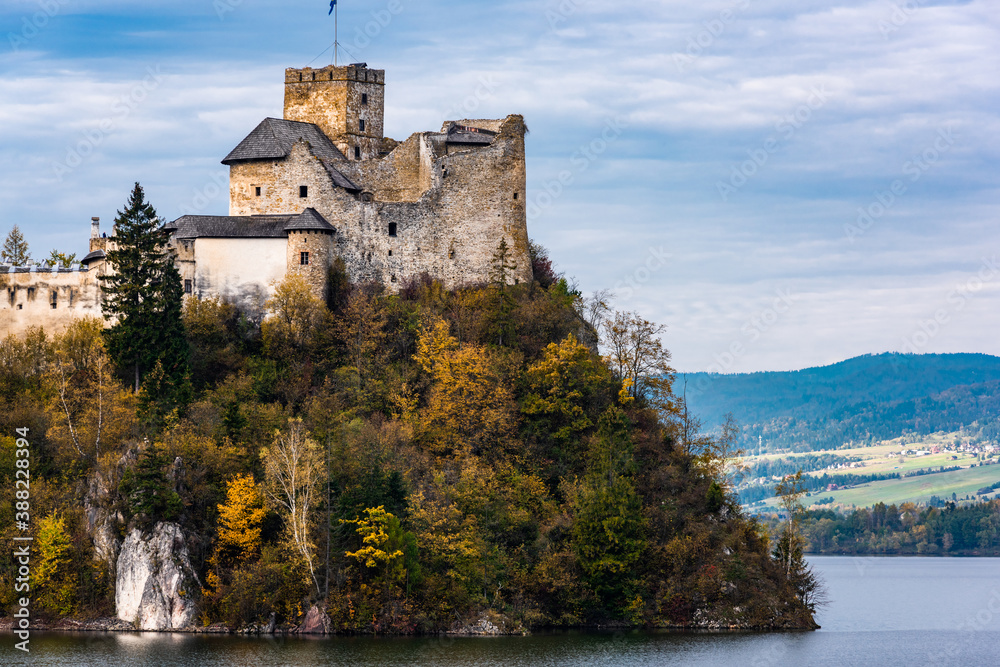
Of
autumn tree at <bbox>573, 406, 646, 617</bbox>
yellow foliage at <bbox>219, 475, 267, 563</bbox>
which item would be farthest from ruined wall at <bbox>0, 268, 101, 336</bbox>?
autumn tree at <bbox>573, 406, 646, 617</bbox>

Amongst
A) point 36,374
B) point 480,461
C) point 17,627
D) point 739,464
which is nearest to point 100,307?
point 36,374

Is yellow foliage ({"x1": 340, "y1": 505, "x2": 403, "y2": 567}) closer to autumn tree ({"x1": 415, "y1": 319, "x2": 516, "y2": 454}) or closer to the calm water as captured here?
the calm water

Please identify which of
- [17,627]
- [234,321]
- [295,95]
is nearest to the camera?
[17,627]

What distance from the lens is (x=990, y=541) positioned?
17900 centimetres

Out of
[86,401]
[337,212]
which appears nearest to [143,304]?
[86,401]

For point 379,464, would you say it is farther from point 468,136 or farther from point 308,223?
point 468,136

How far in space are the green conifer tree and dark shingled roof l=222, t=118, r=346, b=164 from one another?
9.95m

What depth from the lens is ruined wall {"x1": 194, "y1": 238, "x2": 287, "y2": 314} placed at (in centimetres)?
6662

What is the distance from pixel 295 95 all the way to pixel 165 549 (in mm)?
31098

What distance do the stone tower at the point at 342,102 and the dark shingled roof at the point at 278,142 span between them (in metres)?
1.04

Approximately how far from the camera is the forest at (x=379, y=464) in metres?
55.8

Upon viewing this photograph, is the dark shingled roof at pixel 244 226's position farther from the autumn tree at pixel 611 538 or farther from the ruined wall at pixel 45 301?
the autumn tree at pixel 611 538

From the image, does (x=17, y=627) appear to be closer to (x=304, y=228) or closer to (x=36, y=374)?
(x=36, y=374)

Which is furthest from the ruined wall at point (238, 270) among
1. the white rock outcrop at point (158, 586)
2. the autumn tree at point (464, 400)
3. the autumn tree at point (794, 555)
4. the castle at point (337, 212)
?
the autumn tree at point (794, 555)
